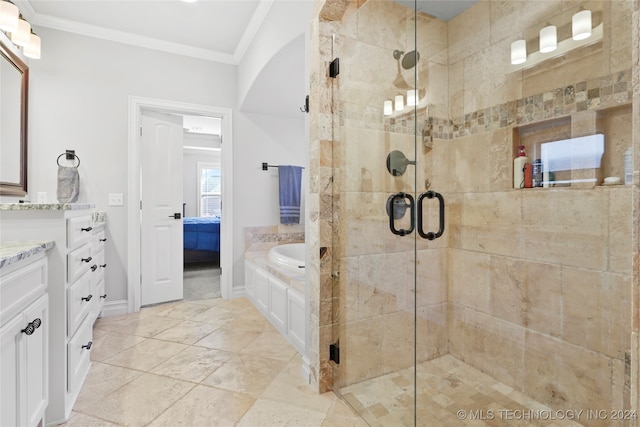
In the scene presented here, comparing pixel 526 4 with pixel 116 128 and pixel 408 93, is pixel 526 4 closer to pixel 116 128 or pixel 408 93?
pixel 408 93

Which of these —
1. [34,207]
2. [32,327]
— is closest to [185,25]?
[34,207]

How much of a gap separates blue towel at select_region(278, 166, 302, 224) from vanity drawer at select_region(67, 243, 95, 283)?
2.07m

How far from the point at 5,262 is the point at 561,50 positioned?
2.47 m

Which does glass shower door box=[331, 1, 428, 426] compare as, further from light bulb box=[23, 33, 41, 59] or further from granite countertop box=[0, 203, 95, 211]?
light bulb box=[23, 33, 41, 59]

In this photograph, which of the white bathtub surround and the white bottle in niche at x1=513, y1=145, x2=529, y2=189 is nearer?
the white bottle in niche at x1=513, y1=145, x2=529, y2=189

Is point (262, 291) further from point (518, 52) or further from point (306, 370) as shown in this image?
point (518, 52)

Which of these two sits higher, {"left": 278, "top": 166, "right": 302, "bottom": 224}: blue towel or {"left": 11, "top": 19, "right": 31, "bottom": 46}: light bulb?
{"left": 11, "top": 19, "right": 31, "bottom": 46}: light bulb

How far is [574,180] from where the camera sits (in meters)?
1.53

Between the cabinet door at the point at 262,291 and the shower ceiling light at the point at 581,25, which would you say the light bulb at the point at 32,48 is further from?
the shower ceiling light at the point at 581,25

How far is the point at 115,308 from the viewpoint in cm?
298

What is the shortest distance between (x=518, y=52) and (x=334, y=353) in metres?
1.99

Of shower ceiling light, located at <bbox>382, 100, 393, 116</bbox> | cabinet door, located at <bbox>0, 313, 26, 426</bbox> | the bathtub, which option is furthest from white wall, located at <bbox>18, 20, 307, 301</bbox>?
shower ceiling light, located at <bbox>382, 100, 393, 116</bbox>

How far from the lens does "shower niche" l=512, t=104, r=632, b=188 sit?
1358 millimetres

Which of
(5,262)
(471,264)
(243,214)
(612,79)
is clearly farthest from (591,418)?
(243,214)
